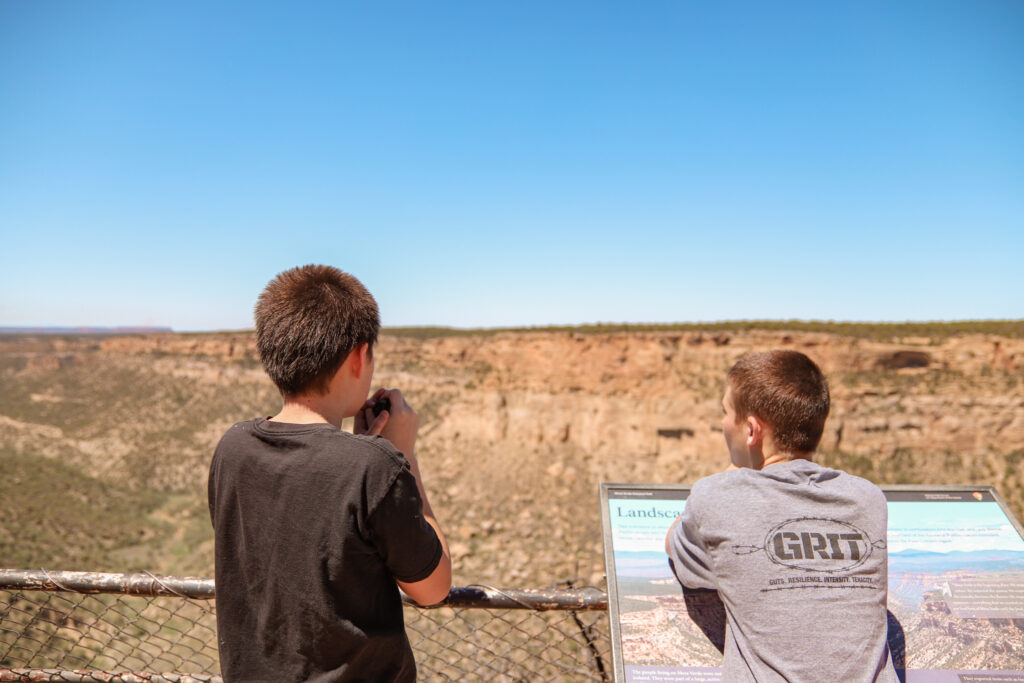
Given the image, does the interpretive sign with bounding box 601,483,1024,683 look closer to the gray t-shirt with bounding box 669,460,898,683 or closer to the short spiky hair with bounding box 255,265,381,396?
the gray t-shirt with bounding box 669,460,898,683

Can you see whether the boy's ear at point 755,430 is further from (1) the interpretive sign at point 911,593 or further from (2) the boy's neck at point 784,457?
(1) the interpretive sign at point 911,593

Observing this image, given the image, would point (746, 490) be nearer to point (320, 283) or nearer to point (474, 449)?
point (320, 283)

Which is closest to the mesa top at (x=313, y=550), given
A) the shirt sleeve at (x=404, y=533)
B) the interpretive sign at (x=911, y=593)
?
the shirt sleeve at (x=404, y=533)

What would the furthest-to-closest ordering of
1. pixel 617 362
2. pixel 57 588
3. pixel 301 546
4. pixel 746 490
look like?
1. pixel 617 362
2. pixel 57 588
3. pixel 746 490
4. pixel 301 546

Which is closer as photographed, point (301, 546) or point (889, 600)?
point (301, 546)

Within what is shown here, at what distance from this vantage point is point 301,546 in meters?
1.54

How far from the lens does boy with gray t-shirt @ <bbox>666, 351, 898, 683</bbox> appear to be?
1.75m

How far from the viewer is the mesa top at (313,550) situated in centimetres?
150

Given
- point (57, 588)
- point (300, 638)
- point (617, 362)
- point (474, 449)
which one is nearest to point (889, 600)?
point (300, 638)

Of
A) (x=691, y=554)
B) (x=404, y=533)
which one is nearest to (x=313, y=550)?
(x=404, y=533)

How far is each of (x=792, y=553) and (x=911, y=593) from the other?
3.97 feet

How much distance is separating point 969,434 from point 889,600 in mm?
20729

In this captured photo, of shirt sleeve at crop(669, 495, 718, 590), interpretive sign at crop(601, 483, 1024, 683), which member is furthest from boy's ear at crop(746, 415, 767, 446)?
interpretive sign at crop(601, 483, 1024, 683)

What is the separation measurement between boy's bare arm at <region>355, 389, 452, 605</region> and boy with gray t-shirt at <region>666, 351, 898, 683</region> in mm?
967
